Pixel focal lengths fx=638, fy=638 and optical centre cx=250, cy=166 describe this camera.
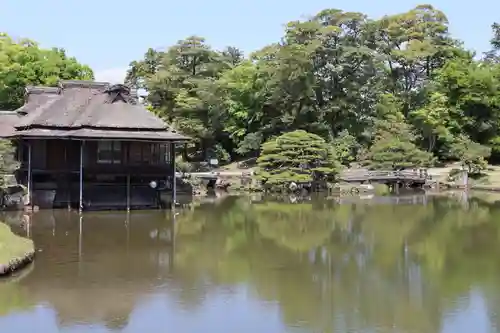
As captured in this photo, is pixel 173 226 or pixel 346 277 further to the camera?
pixel 173 226

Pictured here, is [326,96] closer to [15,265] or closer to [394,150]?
[394,150]

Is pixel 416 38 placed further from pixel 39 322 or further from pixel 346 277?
pixel 39 322

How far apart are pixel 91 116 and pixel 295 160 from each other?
1449 centimetres

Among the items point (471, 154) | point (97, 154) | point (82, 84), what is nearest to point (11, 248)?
point (97, 154)

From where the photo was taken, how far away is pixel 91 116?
26750 millimetres

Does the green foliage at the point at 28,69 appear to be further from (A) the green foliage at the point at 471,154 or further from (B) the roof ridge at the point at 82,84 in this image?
(A) the green foliage at the point at 471,154

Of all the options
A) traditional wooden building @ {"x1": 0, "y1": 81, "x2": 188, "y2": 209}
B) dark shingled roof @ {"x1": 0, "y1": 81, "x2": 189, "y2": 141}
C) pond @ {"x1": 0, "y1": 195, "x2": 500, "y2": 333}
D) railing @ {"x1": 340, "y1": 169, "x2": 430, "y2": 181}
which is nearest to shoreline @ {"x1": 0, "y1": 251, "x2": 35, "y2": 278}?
pond @ {"x1": 0, "y1": 195, "x2": 500, "y2": 333}

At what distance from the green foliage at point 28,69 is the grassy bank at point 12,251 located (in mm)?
28131

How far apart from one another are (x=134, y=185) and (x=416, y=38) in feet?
114

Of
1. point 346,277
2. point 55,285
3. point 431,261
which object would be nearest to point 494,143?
point 431,261

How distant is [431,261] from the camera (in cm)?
1656

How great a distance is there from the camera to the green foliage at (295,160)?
124 feet

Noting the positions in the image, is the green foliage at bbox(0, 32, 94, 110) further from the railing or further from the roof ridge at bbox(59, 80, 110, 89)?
the railing

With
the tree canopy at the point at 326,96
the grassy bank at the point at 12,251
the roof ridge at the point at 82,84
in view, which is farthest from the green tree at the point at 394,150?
the grassy bank at the point at 12,251
